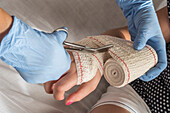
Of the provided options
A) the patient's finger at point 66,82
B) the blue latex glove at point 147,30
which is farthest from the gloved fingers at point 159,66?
the patient's finger at point 66,82

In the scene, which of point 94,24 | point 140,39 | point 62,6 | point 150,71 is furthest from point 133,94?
point 62,6

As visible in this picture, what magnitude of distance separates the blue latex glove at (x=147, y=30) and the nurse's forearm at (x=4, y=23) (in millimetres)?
381

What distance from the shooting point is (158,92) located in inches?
27.5

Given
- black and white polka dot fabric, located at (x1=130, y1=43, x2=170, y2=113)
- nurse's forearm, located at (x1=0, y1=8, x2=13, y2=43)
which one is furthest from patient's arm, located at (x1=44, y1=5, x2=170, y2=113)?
nurse's forearm, located at (x1=0, y1=8, x2=13, y2=43)

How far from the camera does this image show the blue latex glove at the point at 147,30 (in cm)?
57

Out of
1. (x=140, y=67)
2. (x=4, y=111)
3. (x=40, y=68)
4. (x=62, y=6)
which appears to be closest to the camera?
(x=40, y=68)

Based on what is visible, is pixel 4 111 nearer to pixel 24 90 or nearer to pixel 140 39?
pixel 24 90

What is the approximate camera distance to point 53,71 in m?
0.42

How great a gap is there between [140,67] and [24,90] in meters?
0.51

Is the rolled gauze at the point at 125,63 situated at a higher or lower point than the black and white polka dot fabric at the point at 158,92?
higher

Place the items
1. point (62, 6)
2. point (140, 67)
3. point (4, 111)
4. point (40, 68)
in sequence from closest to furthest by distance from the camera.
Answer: point (40, 68), point (140, 67), point (4, 111), point (62, 6)

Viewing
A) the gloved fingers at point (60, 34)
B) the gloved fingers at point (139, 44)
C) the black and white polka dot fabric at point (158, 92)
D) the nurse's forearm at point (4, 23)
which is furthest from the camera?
the black and white polka dot fabric at point (158, 92)

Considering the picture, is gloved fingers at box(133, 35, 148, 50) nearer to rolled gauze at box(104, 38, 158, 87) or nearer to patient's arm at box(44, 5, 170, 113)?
rolled gauze at box(104, 38, 158, 87)

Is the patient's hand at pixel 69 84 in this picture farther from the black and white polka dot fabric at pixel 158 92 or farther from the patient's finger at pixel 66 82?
the black and white polka dot fabric at pixel 158 92
